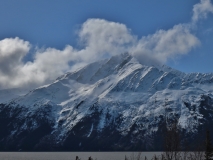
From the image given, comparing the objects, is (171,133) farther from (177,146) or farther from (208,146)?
(208,146)

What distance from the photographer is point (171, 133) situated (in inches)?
2025

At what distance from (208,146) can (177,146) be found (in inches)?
576

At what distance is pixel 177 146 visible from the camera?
51281mm

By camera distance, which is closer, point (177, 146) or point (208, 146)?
point (177, 146)

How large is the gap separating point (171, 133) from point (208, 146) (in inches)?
603

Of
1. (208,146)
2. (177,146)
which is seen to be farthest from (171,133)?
(208,146)

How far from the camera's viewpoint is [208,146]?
63500mm

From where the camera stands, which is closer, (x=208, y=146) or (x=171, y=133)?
(x=171, y=133)

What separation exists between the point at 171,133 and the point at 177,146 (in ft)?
6.48
